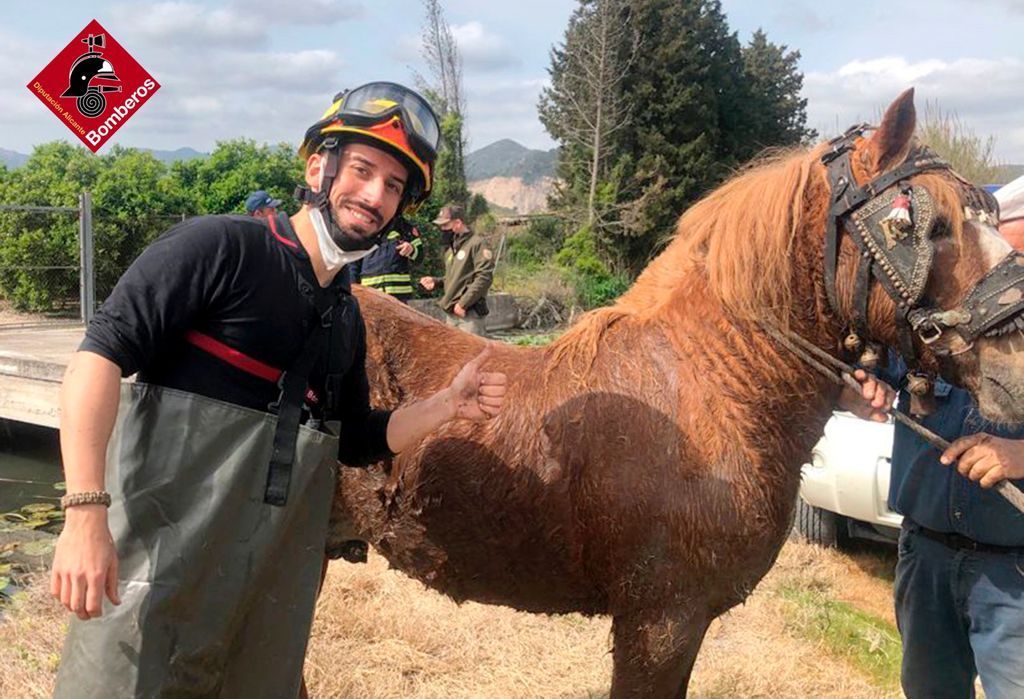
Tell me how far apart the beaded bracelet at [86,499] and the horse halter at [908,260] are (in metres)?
1.91

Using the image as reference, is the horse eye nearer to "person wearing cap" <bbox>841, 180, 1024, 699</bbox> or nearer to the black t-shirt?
"person wearing cap" <bbox>841, 180, 1024, 699</bbox>

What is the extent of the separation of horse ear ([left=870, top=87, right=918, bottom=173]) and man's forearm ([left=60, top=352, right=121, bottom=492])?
79.0 inches

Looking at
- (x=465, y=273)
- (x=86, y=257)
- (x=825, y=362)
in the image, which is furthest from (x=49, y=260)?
(x=825, y=362)

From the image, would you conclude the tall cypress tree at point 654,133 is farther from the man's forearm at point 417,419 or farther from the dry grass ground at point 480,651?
the man's forearm at point 417,419

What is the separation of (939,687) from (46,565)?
5.20 m

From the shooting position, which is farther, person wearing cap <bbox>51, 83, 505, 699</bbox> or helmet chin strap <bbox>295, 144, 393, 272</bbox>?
helmet chin strap <bbox>295, 144, 393, 272</bbox>

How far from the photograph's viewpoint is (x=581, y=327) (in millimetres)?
2584

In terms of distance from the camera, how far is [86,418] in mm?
1485

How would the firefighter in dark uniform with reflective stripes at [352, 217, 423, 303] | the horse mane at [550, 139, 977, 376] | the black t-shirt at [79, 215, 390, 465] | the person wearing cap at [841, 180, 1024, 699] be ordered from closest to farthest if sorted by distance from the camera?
the black t-shirt at [79, 215, 390, 465] < the horse mane at [550, 139, 977, 376] < the person wearing cap at [841, 180, 1024, 699] < the firefighter in dark uniform with reflective stripes at [352, 217, 423, 303]

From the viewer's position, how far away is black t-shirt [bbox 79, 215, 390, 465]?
1589 millimetres

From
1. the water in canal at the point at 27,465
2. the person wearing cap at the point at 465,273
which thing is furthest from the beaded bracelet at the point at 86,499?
the person wearing cap at the point at 465,273

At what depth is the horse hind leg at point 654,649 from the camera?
2.26 meters

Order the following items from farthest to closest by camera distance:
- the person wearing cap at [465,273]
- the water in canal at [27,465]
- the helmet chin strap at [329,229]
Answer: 1. the person wearing cap at [465,273]
2. the water in canal at [27,465]
3. the helmet chin strap at [329,229]

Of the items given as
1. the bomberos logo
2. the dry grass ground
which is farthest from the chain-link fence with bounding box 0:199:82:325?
the dry grass ground
